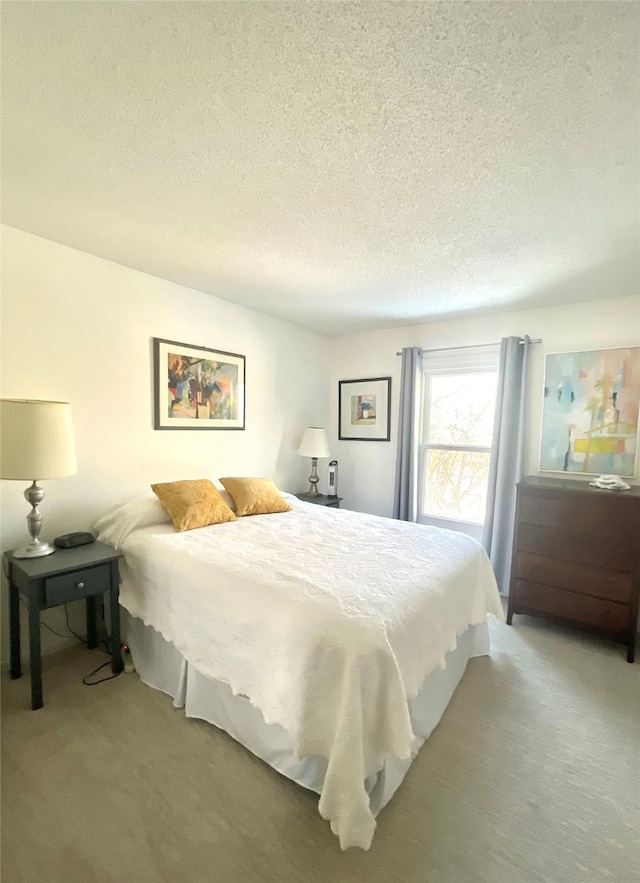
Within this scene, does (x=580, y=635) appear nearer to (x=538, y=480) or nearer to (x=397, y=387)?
(x=538, y=480)

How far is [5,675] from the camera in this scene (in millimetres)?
1996

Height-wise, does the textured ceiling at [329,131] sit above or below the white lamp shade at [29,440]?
above

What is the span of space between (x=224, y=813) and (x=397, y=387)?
336cm

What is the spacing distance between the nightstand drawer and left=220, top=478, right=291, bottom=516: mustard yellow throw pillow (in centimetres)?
98

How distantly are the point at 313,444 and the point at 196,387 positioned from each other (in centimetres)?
130

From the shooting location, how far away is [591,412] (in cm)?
287

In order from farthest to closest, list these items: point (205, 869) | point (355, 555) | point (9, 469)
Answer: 1. point (355, 555)
2. point (9, 469)
3. point (205, 869)

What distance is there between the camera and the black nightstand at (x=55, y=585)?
1743 mm

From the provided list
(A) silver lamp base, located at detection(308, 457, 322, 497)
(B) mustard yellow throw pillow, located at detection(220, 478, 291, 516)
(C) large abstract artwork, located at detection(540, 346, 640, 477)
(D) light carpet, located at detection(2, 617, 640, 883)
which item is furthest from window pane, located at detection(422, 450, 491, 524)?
(D) light carpet, located at detection(2, 617, 640, 883)

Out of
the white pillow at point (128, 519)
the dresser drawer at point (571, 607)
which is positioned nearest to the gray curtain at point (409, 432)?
the dresser drawer at point (571, 607)

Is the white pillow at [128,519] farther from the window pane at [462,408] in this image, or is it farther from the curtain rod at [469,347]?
the curtain rod at [469,347]

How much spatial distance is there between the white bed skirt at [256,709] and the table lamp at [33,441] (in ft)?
2.68

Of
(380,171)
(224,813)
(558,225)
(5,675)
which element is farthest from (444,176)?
(5,675)

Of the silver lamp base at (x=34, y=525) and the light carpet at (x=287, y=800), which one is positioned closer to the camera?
the light carpet at (x=287, y=800)
